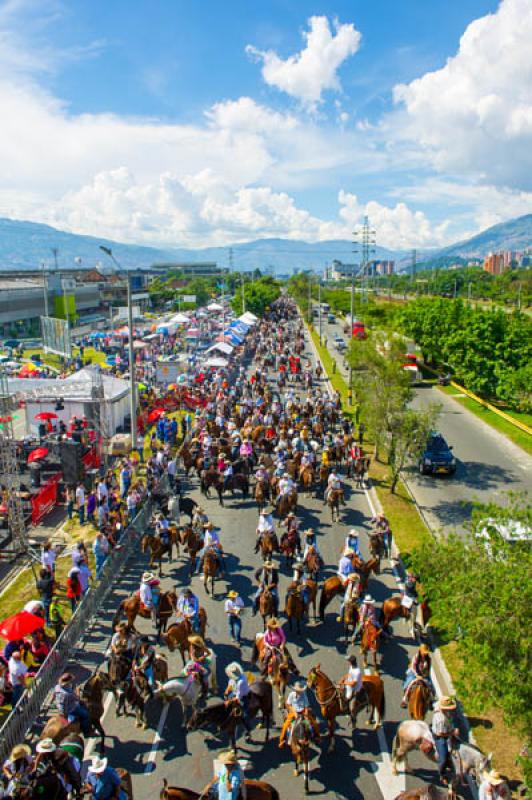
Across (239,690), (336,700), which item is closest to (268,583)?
(239,690)

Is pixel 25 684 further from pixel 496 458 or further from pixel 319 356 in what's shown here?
pixel 319 356

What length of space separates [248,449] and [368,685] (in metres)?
12.8

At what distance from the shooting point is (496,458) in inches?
1015

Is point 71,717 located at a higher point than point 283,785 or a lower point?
higher

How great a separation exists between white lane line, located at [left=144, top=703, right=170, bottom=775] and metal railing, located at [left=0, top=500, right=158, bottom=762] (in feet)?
6.91

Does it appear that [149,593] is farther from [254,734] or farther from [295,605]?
[254,734]

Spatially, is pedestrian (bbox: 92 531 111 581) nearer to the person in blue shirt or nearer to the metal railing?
the metal railing

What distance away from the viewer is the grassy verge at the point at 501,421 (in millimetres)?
28391

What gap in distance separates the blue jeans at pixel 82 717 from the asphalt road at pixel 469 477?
10.7m

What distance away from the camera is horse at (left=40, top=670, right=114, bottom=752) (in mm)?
8453

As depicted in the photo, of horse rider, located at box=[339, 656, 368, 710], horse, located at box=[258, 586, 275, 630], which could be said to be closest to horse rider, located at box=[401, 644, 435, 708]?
horse rider, located at box=[339, 656, 368, 710]

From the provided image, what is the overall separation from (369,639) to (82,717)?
541 cm

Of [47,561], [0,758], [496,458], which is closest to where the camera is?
[0,758]

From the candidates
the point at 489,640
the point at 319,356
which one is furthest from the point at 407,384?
the point at 319,356
